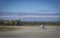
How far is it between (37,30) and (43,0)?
0.46m

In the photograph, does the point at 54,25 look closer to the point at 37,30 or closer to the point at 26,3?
the point at 37,30

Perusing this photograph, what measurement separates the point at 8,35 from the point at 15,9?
1.31ft

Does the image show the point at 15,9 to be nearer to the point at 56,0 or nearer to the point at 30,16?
the point at 30,16

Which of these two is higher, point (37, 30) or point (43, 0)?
point (43, 0)

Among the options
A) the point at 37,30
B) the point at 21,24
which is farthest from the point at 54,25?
the point at 21,24

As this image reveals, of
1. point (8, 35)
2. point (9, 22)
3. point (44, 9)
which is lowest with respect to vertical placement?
point (8, 35)

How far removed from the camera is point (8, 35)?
2.71 meters

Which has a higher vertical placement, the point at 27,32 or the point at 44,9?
the point at 44,9

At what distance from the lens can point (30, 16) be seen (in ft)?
9.02

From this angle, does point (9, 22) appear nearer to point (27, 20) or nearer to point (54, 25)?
point (27, 20)

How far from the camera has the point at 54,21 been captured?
2.74 metres

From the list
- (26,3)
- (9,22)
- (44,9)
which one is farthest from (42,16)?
(9,22)

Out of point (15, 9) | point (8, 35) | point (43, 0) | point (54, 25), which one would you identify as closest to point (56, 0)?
point (43, 0)

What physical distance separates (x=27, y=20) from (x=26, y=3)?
256mm
